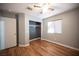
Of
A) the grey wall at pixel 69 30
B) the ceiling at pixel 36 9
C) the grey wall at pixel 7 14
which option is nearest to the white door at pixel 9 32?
the grey wall at pixel 7 14

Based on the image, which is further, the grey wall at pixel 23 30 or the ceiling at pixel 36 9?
the grey wall at pixel 23 30

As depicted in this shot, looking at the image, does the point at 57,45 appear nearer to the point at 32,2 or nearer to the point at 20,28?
the point at 20,28

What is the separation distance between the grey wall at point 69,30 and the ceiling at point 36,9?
0.10 m

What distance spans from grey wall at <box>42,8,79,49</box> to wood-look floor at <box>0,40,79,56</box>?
5.7 inches

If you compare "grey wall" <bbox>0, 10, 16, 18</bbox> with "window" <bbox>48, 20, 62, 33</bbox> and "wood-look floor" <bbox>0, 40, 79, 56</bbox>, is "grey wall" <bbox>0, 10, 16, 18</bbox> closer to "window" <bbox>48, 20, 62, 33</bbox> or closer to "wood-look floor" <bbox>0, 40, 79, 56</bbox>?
"wood-look floor" <bbox>0, 40, 79, 56</bbox>

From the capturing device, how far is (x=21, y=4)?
1.51 meters

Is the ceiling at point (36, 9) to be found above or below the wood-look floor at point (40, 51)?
above

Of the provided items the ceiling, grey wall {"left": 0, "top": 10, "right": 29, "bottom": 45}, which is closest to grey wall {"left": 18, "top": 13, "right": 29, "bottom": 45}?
grey wall {"left": 0, "top": 10, "right": 29, "bottom": 45}

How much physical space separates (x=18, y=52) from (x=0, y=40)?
1.65 feet

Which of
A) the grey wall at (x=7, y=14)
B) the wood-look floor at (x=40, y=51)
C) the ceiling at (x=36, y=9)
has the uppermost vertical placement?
the ceiling at (x=36, y=9)

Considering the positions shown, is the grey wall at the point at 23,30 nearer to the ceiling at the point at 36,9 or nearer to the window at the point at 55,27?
the ceiling at the point at 36,9

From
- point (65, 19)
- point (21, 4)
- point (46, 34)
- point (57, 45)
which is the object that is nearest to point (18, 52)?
point (46, 34)

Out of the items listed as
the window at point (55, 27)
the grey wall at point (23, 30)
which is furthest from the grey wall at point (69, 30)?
the grey wall at point (23, 30)

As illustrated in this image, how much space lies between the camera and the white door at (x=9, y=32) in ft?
5.18
